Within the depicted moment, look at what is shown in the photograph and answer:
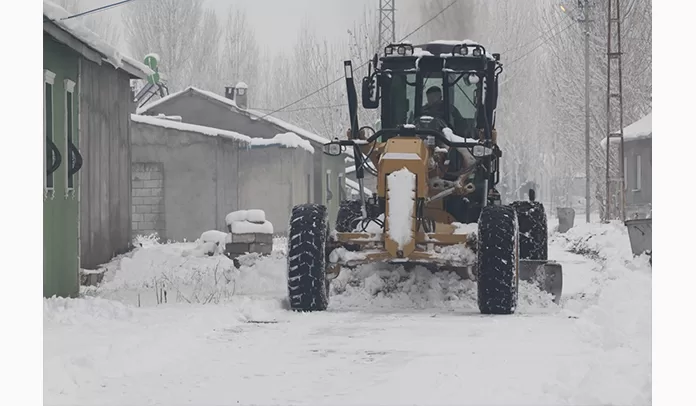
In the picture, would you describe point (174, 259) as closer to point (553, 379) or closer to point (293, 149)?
point (553, 379)

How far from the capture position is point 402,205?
30.7 ft

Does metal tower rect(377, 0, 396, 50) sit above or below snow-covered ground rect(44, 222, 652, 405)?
above

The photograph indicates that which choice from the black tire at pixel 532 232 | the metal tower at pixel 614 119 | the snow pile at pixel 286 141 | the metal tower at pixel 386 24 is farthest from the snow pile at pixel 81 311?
the snow pile at pixel 286 141

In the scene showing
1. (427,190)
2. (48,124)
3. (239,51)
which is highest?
(239,51)

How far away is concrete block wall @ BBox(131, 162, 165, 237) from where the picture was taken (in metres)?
21.3

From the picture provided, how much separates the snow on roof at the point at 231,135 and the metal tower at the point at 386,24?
13619 millimetres

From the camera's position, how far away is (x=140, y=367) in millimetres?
6816

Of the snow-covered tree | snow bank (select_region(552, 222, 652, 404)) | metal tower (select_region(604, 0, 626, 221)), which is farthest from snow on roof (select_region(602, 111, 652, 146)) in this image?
the snow-covered tree

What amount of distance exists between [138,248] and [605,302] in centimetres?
872

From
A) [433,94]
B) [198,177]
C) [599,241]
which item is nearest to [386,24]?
[433,94]

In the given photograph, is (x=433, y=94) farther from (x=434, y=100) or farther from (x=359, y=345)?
(x=359, y=345)

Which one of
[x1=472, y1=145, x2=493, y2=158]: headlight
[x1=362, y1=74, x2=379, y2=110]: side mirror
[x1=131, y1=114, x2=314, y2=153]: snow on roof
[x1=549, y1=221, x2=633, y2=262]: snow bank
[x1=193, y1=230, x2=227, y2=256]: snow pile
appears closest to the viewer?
[x1=472, y1=145, x2=493, y2=158]: headlight

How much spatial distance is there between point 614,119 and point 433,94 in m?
1.56

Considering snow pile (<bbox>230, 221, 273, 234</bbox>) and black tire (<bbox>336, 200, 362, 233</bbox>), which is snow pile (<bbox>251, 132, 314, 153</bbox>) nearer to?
snow pile (<bbox>230, 221, 273, 234</bbox>)
